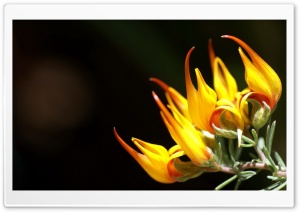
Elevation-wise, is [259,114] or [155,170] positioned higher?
[259,114]

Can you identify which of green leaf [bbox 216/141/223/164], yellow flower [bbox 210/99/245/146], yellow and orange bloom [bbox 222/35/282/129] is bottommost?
green leaf [bbox 216/141/223/164]

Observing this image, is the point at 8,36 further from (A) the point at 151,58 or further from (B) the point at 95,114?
(A) the point at 151,58

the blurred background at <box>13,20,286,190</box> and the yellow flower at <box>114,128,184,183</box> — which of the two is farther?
the blurred background at <box>13,20,286,190</box>

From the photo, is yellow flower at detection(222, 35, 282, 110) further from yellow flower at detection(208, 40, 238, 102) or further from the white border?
the white border

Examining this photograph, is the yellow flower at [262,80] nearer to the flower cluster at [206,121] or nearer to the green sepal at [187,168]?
the flower cluster at [206,121]

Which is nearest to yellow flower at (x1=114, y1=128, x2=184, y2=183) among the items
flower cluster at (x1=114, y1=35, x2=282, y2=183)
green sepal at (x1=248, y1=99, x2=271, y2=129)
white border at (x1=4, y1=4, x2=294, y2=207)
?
flower cluster at (x1=114, y1=35, x2=282, y2=183)

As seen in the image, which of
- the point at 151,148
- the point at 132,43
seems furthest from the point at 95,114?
the point at 151,148

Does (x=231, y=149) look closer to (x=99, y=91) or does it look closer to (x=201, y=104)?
(x=201, y=104)
